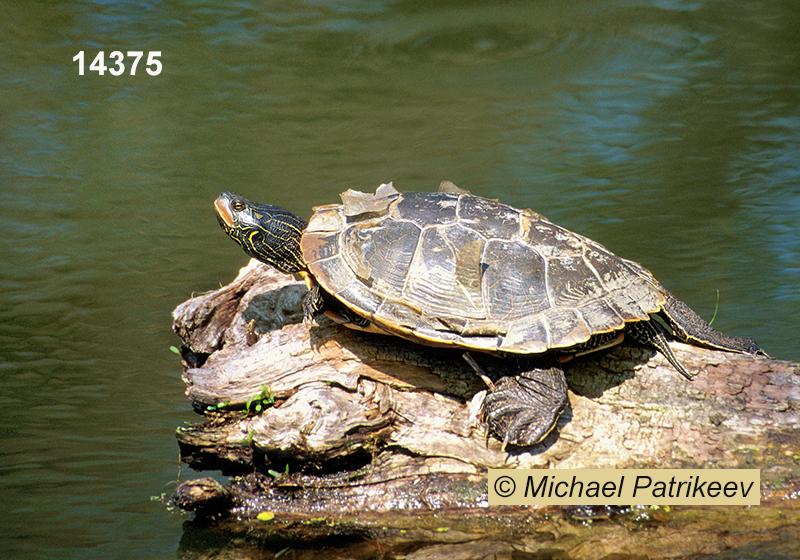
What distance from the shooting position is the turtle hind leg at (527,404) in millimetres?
3352

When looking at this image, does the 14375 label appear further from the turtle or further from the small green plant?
the small green plant

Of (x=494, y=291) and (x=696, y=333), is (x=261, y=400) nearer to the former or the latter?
(x=494, y=291)

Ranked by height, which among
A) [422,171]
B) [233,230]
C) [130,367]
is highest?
[233,230]

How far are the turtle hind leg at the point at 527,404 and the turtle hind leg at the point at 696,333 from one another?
751 mm

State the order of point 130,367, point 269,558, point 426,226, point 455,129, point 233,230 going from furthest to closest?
point 455,129 → point 130,367 → point 233,230 → point 426,226 → point 269,558

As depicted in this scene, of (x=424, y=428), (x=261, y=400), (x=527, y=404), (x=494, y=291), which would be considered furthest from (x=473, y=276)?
(x=261, y=400)

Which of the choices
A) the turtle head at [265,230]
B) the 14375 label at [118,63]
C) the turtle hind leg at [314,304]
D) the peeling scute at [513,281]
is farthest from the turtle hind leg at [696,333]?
the 14375 label at [118,63]

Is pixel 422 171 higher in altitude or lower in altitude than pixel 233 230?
lower

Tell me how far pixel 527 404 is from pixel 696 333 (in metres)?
1.06

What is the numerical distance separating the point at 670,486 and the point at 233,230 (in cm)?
266

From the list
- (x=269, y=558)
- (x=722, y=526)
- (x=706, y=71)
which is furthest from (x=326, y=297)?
(x=706, y=71)

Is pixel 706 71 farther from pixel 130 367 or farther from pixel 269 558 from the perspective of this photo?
pixel 269 558

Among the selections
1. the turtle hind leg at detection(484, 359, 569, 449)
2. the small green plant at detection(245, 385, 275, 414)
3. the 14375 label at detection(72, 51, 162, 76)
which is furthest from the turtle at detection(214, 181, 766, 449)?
the 14375 label at detection(72, 51, 162, 76)

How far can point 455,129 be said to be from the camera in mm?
9320
